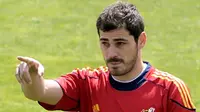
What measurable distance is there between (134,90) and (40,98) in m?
0.89

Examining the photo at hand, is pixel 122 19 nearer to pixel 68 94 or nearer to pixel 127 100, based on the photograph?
pixel 127 100

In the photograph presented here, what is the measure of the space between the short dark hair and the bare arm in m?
0.71

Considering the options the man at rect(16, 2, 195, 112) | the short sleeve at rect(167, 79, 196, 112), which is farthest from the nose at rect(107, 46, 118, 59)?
the short sleeve at rect(167, 79, 196, 112)

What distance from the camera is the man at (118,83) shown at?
17.3 ft

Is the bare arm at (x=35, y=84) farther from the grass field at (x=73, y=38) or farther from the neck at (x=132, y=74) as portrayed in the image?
the grass field at (x=73, y=38)

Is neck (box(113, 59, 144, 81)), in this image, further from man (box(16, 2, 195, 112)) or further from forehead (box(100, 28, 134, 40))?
forehead (box(100, 28, 134, 40))

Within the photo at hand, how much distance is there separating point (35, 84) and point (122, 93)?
86 centimetres

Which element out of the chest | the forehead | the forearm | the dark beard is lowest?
the chest

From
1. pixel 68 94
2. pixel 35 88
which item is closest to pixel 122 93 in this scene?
pixel 68 94

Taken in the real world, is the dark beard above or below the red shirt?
above

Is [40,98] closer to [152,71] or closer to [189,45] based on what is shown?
[152,71]

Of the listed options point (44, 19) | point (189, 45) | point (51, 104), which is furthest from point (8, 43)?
point (51, 104)

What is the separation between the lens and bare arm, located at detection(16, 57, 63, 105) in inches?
190

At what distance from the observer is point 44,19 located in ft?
53.9
